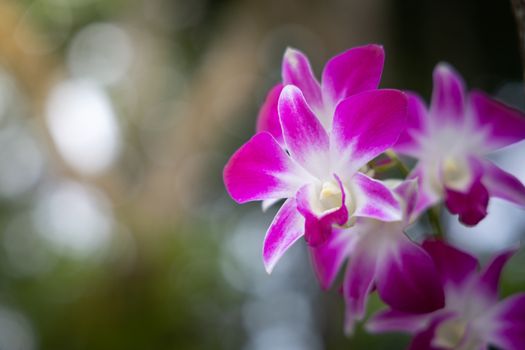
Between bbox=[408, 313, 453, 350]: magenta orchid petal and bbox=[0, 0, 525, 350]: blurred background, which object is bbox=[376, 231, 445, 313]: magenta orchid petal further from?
bbox=[0, 0, 525, 350]: blurred background

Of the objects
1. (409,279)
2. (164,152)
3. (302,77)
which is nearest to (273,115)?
(302,77)

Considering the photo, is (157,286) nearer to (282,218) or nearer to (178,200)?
(178,200)

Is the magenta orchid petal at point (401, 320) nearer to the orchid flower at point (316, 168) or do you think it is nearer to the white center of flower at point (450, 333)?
the white center of flower at point (450, 333)

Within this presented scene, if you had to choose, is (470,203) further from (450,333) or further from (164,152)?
(164,152)

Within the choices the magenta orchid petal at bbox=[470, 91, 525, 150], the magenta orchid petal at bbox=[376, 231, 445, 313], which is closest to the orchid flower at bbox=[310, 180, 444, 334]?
the magenta orchid petal at bbox=[376, 231, 445, 313]

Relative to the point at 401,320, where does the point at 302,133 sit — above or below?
above

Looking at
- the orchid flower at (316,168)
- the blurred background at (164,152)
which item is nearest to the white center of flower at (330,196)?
the orchid flower at (316,168)
